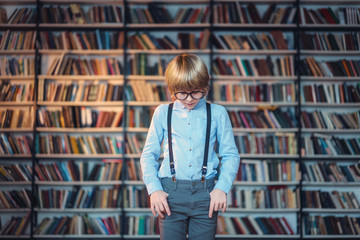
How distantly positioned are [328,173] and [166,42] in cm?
240

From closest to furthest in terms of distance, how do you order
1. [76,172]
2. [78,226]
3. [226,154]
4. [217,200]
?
[217,200] → [226,154] → [78,226] → [76,172]

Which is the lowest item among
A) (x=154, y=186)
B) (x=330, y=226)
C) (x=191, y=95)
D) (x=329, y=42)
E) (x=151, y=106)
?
(x=330, y=226)

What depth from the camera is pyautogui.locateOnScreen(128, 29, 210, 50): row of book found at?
4.29 m

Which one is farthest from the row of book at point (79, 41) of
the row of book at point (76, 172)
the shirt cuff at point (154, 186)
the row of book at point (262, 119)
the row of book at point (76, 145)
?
the shirt cuff at point (154, 186)

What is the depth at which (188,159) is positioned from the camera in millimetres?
1404

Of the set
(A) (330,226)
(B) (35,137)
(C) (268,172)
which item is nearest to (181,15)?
(C) (268,172)

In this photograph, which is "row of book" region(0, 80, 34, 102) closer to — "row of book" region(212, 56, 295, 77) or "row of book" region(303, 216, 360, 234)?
"row of book" region(212, 56, 295, 77)

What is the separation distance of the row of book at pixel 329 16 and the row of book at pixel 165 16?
1.14 meters

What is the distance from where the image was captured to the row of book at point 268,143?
4227 mm

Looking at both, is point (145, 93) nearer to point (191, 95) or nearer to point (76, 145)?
point (76, 145)

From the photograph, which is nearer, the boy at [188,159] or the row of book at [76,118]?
the boy at [188,159]

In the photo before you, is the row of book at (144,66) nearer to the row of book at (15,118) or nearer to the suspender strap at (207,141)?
the row of book at (15,118)

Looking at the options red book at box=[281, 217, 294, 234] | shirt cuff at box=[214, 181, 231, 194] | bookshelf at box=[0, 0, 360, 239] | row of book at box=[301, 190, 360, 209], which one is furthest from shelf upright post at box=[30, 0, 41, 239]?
shirt cuff at box=[214, 181, 231, 194]

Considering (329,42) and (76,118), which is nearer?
(76,118)
